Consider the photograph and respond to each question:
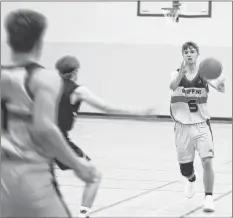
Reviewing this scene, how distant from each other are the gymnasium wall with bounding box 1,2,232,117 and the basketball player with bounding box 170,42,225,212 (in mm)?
12456

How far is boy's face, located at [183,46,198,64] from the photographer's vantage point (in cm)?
720

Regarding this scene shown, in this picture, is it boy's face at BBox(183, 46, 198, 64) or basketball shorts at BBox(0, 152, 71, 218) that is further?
boy's face at BBox(183, 46, 198, 64)

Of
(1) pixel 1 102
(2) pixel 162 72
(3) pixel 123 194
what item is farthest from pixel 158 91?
(1) pixel 1 102

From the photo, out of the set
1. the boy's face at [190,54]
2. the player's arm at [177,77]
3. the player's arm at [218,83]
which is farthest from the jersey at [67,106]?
the player's arm at [218,83]

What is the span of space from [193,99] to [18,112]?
4.40 metres

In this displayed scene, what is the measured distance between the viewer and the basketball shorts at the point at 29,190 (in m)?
3.05

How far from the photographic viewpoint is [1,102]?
315 centimetres

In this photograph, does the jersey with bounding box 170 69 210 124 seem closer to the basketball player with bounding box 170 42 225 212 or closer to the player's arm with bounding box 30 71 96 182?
the basketball player with bounding box 170 42 225 212

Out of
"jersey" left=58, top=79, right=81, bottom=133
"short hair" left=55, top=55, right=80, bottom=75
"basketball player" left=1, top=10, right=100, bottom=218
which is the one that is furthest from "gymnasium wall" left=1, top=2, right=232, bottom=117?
"basketball player" left=1, top=10, right=100, bottom=218

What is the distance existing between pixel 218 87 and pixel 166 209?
1431 mm

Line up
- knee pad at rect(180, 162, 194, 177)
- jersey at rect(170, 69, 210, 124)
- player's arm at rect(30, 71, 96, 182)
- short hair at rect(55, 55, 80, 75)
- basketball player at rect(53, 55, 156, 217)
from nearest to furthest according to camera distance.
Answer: player's arm at rect(30, 71, 96, 182) < basketball player at rect(53, 55, 156, 217) < short hair at rect(55, 55, 80, 75) < jersey at rect(170, 69, 210, 124) < knee pad at rect(180, 162, 194, 177)

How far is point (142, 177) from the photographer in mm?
9414

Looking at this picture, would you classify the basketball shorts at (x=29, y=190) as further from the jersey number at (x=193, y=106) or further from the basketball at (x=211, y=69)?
the jersey number at (x=193, y=106)

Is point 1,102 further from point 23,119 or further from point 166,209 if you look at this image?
point 166,209
